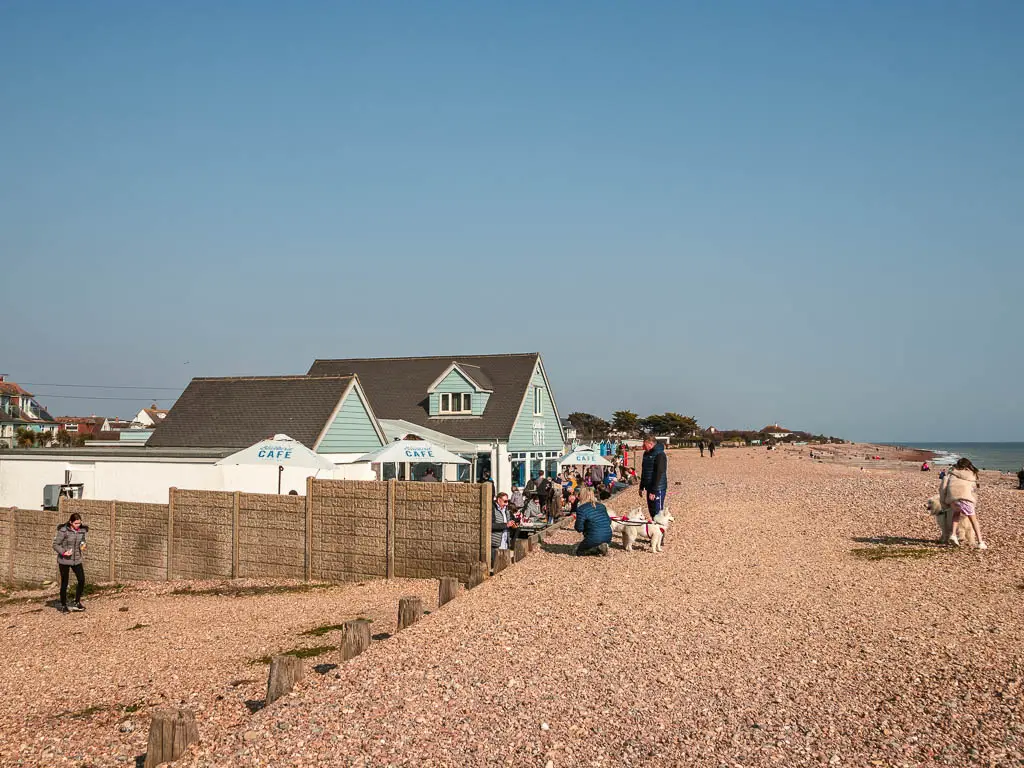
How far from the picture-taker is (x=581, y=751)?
6.80m

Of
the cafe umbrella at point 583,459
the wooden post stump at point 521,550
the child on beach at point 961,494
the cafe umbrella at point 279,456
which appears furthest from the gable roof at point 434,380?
the child on beach at point 961,494

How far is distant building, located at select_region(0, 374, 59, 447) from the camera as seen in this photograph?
224 ft

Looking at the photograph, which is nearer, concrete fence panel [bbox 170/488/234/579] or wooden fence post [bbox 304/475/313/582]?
wooden fence post [bbox 304/475/313/582]

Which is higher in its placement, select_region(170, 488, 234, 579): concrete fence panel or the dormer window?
the dormer window

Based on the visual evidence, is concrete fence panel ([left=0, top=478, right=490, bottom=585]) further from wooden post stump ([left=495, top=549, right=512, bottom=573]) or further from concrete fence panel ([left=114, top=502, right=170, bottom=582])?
wooden post stump ([left=495, top=549, right=512, bottom=573])

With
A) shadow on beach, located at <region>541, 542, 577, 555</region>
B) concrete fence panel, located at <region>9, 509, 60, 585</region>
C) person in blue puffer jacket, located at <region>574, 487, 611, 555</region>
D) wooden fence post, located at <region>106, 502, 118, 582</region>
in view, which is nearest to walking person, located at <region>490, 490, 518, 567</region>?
shadow on beach, located at <region>541, 542, 577, 555</region>

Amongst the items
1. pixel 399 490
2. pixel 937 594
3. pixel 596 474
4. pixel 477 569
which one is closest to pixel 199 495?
pixel 399 490

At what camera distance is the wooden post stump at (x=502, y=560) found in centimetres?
1420

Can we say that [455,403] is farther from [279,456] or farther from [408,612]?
[408,612]

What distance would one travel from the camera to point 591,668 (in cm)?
880

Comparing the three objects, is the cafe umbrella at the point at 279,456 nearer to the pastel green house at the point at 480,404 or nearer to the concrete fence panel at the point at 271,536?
the concrete fence panel at the point at 271,536

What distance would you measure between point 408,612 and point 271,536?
6679 mm

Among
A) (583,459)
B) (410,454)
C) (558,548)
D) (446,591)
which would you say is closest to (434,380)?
(583,459)

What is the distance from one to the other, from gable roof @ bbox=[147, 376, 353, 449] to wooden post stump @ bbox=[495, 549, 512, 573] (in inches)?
370
